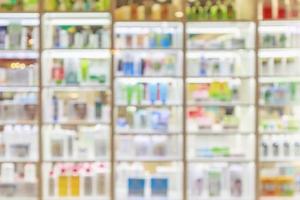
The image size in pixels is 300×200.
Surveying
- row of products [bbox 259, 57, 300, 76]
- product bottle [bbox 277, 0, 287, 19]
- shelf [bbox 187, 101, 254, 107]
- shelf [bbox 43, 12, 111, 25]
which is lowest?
shelf [bbox 187, 101, 254, 107]

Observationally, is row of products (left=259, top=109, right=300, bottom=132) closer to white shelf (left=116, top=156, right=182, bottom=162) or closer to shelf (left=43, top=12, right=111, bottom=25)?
white shelf (left=116, top=156, right=182, bottom=162)

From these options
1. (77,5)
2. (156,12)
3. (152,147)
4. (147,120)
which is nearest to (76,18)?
(77,5)

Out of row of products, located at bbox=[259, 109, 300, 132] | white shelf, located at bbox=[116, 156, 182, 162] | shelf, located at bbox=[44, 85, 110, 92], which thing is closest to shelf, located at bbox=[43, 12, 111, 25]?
shelf, located at bbox=[44, 85, 110, 92]

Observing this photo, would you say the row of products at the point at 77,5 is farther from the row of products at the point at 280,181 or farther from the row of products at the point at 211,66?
the row of products at the point at 280,181

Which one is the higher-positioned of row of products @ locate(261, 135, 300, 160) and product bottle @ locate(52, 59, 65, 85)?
product bottle @ locate(52, 59, 65, 85)

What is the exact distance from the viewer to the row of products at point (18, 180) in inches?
214

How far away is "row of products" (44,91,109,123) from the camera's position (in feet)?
17.8

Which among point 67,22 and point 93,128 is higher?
point 67,22

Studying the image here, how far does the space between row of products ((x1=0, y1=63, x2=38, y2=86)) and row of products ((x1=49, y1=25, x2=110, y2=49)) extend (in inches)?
10.9

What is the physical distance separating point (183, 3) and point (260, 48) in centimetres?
79

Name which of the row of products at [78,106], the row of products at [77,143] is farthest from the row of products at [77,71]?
the row of products at [77,143]

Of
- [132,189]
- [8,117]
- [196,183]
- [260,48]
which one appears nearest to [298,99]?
[260,48]

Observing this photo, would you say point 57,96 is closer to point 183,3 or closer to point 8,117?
point 8,117

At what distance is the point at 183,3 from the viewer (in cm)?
530
